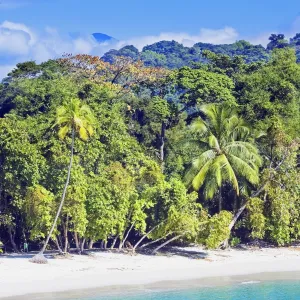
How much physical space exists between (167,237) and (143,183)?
3.41 m

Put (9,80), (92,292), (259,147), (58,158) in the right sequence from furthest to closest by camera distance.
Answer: (9,80) < (259,147) < (58,158) < (92,292)

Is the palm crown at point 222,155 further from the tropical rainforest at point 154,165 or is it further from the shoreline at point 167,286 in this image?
the shoreline at point 167,286

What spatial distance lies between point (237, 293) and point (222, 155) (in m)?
8.63

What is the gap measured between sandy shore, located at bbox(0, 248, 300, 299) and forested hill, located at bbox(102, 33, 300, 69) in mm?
86576

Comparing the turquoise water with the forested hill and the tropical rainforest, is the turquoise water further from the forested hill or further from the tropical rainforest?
the forested hill

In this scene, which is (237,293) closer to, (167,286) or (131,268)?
(167,286)

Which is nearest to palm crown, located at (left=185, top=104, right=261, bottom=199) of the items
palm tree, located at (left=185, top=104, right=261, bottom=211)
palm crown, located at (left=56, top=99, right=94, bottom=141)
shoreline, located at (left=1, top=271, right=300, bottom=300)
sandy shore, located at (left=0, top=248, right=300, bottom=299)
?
palm tree, located at (left=185, top=104, right=261, bottom=211)

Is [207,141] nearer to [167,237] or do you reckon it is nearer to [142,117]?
[167,237]

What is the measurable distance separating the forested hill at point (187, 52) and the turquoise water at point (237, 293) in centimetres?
9169

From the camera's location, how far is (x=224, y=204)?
35.6 metres

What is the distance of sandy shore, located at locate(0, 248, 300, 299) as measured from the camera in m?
25.5

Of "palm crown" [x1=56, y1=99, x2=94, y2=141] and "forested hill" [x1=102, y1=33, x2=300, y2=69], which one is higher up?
"forested hill" [x1=102, y1=33, x2=300, y2=69]

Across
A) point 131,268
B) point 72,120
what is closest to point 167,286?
point 131,268

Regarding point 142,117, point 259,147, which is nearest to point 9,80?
point 142,117
